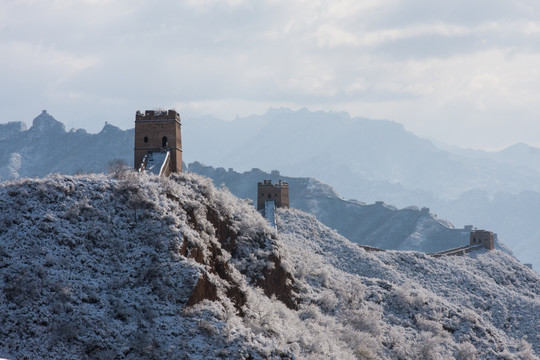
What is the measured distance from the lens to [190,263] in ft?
121

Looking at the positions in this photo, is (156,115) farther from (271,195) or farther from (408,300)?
(271,195)

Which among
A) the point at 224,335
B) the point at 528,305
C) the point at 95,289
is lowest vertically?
the point at 528,305

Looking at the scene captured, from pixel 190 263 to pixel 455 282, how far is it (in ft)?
208

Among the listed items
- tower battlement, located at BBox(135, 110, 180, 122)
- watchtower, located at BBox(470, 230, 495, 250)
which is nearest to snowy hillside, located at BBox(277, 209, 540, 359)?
watchtower, located at BBox(470, 230, 495, 250)

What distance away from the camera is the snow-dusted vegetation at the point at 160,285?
107 feet

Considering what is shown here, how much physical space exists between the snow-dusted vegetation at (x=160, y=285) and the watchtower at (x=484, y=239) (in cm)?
6507

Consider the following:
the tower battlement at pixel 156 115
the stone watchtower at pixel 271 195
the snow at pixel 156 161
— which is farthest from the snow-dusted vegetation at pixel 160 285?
the stone watchtower at pixel 271 195

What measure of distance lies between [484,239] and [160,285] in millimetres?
101117

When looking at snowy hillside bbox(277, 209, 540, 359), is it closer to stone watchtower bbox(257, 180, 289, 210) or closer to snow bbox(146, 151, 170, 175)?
stone watchtower bbox(257, 180, 289, 210)

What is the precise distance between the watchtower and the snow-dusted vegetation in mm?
65074

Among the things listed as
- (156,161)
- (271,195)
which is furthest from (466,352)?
(271,195)

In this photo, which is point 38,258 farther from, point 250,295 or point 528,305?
point 528,305

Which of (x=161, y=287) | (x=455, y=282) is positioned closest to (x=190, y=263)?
(x=161, y=287)

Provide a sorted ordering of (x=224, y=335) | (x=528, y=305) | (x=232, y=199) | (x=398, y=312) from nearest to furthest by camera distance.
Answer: (x=224, y=335)
(x=232, y=199)
(x=398, y=312)
(x=528, y=305)
